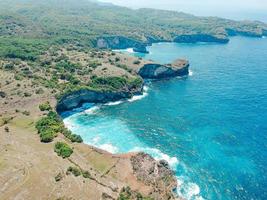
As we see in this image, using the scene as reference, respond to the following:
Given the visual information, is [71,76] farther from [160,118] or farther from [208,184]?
[208,184]

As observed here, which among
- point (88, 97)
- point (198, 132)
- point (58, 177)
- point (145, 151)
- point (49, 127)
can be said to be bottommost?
point (88, 97)

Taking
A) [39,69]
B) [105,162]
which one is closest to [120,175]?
[105,162]

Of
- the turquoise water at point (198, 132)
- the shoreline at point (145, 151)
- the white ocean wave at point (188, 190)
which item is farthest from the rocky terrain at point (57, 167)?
the turquoise water at point (198, 132)

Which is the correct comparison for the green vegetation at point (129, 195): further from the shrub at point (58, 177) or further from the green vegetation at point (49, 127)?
the green vegetation at point (49, 127)

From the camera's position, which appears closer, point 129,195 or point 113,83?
point 129,195

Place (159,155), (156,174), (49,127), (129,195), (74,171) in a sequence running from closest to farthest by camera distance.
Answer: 1. (129,195)
2. (74,171)
3. (156,174)
4. (159,155)
5. (49,127)

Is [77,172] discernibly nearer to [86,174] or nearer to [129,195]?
→ [86,174]

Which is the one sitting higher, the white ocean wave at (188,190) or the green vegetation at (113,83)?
the white ocean wave at (188,190)

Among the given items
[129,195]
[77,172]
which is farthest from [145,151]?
[129,195]
